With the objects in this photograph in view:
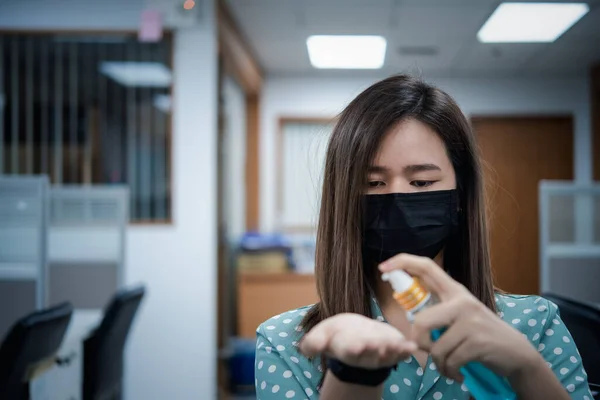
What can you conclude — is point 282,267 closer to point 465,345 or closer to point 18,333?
point 18,333

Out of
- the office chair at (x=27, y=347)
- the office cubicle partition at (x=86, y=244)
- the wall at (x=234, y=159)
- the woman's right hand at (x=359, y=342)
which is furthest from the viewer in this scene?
the wall at (x=234, y=159)

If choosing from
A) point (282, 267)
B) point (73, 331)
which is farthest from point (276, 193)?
point (73, 331)

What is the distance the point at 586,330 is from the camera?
1.11m

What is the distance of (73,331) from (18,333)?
861 millimetres

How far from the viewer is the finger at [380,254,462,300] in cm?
46

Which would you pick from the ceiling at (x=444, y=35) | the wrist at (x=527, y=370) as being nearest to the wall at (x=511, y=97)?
the ceiling at (x=444, y=35)

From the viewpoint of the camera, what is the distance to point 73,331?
2162 millimetres

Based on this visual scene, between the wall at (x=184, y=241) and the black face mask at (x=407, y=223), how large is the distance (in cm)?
212

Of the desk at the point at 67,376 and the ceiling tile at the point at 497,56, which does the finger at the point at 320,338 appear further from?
the desk at the point at 67,376

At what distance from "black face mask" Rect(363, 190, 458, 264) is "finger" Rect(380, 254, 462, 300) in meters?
0.16

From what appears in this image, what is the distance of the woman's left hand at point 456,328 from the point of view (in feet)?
1.46

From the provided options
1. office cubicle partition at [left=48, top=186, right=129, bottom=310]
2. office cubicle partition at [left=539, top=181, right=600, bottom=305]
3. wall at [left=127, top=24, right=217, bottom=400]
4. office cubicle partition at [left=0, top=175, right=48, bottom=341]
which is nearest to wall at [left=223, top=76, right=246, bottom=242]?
wall at [left=127, top=24, right=217, bottom=400]

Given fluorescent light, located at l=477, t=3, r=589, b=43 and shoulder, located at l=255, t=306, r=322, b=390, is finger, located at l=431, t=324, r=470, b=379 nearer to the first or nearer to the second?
shoulder, located at l=255, t=306, r=322, b=390

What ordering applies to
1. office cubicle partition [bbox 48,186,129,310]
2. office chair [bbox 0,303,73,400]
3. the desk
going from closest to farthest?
1. office chair [bbox 0,303,73,400]
2. the desk
3. office cubicle partition [bbox 48,186,129,310]
